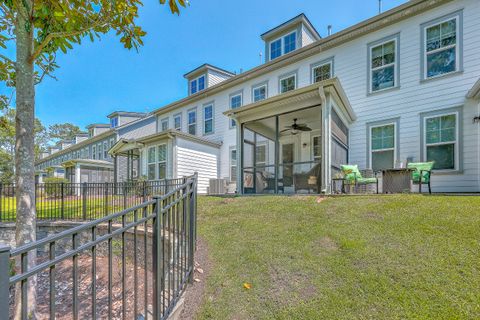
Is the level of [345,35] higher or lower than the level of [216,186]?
higher

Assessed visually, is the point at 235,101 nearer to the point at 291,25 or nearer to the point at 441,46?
the point at 291,25

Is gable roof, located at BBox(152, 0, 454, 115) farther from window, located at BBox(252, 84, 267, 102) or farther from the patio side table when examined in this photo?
the patio side table

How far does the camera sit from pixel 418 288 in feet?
8.41

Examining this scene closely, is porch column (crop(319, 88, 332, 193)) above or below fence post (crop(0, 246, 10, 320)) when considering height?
above

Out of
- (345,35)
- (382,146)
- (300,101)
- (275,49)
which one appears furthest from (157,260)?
(275,49)

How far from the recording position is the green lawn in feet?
8.02

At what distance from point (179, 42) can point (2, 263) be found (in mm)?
12110

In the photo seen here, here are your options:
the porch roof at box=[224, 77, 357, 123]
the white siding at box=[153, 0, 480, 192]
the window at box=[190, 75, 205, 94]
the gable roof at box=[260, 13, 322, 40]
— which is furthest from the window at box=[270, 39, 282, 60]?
the porch roof at box=[224, 77, 357, 123]

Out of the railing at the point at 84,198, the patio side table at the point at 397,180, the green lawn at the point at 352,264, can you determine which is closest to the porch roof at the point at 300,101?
the patio side table at the point at 397,180

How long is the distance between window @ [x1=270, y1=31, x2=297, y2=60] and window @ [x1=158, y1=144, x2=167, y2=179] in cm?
728

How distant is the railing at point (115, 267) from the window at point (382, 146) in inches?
301

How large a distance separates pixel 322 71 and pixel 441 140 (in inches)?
196

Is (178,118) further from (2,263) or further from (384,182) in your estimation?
(2,263)

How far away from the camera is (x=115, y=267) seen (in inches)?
219
